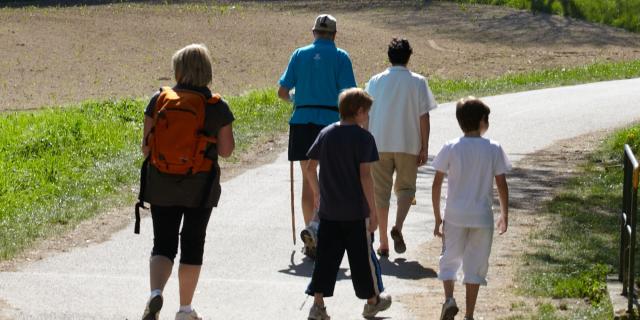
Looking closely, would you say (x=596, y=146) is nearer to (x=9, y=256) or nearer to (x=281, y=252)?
(x=281, y=252)

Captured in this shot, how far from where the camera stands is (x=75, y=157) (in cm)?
1512

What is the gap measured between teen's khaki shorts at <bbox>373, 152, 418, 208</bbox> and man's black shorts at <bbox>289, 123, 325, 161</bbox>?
507 mm

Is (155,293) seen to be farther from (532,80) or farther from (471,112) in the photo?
(532,80)

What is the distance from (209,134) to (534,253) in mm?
3609

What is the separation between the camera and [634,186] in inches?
287

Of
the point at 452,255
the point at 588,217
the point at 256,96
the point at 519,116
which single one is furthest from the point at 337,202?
the point at 256,96

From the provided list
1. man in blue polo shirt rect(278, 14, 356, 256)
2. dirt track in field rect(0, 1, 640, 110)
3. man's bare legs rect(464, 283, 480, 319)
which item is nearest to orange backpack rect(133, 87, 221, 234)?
man's bare legs rect(464, 283, 480, 319)

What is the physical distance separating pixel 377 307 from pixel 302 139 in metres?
2.24

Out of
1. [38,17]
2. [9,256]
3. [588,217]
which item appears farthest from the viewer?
[38,17]

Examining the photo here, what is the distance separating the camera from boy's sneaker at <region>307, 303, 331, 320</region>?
7586 mm

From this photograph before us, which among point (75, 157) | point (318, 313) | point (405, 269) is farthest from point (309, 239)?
point (75, 157)

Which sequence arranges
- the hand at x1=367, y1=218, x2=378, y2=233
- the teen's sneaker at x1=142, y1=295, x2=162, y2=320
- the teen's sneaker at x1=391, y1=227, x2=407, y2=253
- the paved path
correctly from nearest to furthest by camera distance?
the teen's sneaker at x1=142, y1=295, x2=162, y2=320
the hand at x1=367, y1=218, x2=378, y2=233
the paved path
the teen's sneaker at x1=391, y1=227, x2=407, y2=253

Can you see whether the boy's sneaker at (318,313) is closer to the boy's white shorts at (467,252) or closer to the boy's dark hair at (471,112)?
the boy's white shorts at (467,252)

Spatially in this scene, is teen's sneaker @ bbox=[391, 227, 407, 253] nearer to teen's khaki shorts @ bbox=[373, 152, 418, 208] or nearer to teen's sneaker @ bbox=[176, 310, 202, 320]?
teen's khaki shorts @ bbox=[373, 152, 418, 208]
